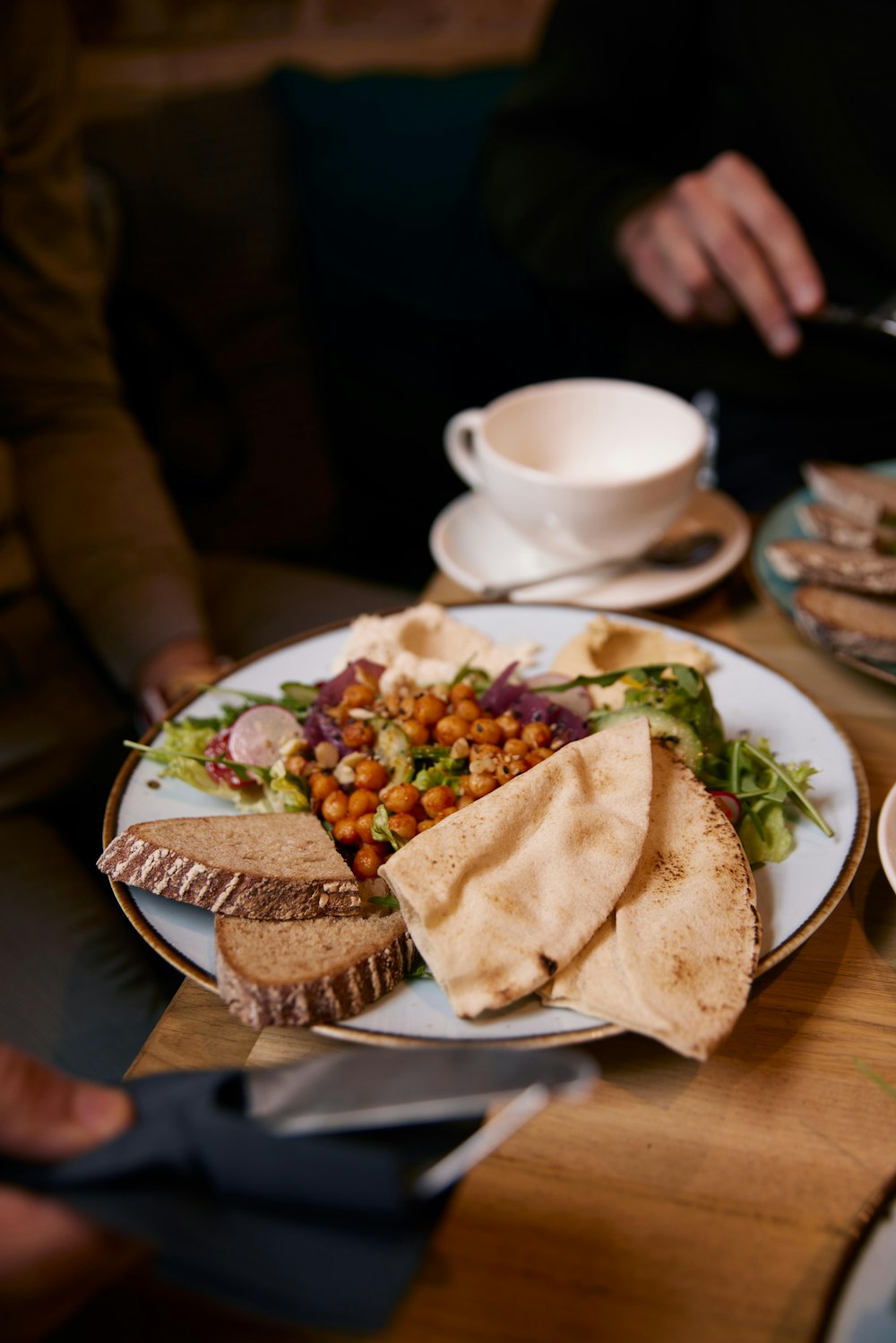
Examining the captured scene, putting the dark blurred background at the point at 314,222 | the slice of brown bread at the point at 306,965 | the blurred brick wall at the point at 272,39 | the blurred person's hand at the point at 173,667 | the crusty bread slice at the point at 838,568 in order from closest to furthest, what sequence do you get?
the slice of brown bread at the point at 306,965, the crusty bread slice at the point at 838,568, the blurred person's hand at the point at 173,667, the dark blurred background at the point at 314,222, the blurred brick wall at the point at 272,39

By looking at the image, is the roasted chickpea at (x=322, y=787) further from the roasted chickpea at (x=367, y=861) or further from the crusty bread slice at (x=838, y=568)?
the crusty bread slice at (x=838, y=568)

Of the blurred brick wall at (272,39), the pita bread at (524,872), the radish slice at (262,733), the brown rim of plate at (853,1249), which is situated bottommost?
the radish slice at (262,733)

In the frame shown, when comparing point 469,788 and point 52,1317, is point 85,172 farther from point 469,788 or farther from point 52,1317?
point 52,1317

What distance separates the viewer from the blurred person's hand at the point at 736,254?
1.60 meters

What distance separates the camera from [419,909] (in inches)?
29.0

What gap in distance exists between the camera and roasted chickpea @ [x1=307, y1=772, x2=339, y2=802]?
0.94 metres

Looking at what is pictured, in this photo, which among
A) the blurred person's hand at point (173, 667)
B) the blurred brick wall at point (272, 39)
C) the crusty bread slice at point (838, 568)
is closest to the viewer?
the crusty bread slice at point (838, 568)

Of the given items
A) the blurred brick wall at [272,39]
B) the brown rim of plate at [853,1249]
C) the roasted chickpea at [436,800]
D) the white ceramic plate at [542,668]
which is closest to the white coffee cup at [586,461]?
the white ceramic plate at [542,668]

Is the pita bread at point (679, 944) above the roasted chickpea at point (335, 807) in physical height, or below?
above

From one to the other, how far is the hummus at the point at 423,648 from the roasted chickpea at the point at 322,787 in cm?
15

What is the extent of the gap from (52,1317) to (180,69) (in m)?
3.60

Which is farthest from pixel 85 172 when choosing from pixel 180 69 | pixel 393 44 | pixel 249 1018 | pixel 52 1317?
pixel 52 1317

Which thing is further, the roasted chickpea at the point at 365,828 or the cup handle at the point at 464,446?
the cup handle at the point at 464,446

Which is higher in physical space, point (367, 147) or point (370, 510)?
point (367, 147)
